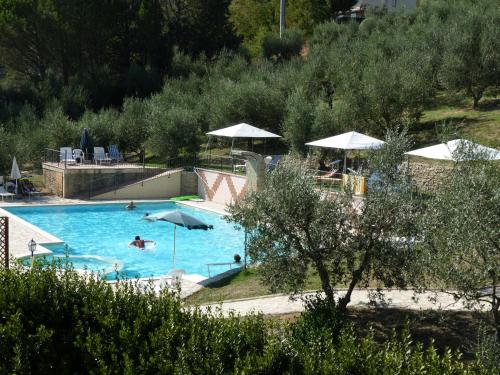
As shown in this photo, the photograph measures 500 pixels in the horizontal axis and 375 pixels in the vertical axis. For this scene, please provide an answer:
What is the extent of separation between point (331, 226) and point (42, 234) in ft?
43.8

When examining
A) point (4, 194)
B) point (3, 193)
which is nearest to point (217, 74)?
point (3, 193)

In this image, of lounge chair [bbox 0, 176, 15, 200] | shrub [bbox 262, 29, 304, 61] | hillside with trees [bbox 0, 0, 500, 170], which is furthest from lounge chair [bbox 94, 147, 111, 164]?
shrub [bbox 262, 29, 304, 61]

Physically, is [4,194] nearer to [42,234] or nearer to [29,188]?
[29,188]

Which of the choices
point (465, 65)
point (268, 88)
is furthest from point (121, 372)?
point (268, 88)

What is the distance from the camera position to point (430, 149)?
72.8 ft

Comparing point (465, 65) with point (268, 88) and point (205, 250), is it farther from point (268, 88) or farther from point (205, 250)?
point (205, 250)

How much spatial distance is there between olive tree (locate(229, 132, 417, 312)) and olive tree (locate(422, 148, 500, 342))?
1.31 meters

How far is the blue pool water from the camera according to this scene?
70.5 ft

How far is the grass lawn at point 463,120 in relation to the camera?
2836cm

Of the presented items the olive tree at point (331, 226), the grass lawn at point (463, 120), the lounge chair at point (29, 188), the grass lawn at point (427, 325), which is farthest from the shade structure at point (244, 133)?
the olive tree at point (331, 226)

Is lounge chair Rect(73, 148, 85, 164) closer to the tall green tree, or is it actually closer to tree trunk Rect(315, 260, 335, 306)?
the tall green tree

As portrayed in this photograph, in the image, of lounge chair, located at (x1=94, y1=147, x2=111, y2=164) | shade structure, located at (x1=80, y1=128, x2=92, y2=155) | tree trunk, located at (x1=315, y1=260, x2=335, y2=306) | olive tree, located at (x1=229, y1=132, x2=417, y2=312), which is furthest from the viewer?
shade structure, located at (x1=80, y1=128, x2=92, y2=155)

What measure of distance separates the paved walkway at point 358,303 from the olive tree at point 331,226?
184cm

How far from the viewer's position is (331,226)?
1186 cm
